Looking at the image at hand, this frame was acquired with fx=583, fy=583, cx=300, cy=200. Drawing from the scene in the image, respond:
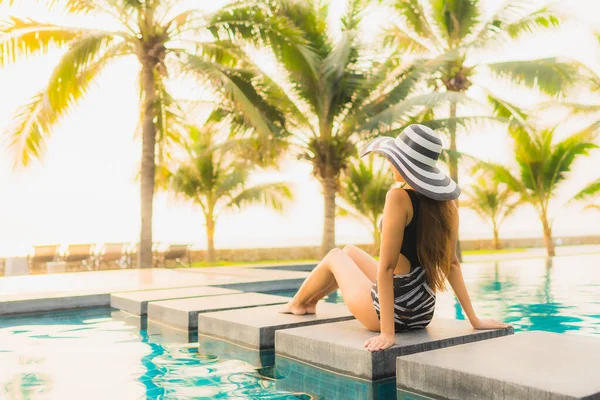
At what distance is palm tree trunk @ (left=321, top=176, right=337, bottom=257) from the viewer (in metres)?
14.9

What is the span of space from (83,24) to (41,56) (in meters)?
1.10

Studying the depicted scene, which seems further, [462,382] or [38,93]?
[38,93]

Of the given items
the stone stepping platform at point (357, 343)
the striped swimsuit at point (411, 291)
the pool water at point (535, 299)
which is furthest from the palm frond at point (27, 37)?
the striped swimsuit at point (411, 291)

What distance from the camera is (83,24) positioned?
1198 centimetres

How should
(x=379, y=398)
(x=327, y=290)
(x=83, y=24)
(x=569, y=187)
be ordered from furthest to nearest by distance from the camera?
(x=569, y=187)
(x=83, y=24)
(x=327, y=290)
(x=379, y=398)

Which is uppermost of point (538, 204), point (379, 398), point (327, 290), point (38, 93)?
point (38, 93)

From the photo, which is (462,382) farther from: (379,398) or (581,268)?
(581,268)

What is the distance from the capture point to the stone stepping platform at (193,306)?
516cm

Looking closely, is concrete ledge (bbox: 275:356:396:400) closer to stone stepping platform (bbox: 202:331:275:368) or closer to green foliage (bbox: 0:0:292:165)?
stone stepping platform (bbox: 202:331:275:368)

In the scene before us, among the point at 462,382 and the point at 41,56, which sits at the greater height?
the point at 41,56

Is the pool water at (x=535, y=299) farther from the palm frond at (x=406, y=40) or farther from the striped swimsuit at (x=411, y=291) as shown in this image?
the palm frond at (x=406, y=40)

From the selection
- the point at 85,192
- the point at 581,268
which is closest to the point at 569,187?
the point at 581,268

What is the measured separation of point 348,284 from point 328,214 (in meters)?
11.2

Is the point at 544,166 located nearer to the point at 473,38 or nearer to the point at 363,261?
the point at 473,38
